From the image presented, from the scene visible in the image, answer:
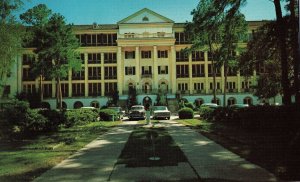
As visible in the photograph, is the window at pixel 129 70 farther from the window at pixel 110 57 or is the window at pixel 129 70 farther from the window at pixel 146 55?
the window at pixel 110 57

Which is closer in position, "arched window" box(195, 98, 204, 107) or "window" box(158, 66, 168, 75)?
"arched window" box(195, 98, 204, 107)

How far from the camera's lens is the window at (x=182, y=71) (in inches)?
2061

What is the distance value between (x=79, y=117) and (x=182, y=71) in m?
27.7

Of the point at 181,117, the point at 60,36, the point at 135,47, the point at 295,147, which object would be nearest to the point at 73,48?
the point at 60,36

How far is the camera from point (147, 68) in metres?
63.3

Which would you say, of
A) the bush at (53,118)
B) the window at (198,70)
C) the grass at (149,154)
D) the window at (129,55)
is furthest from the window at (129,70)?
the grass at (149,154)

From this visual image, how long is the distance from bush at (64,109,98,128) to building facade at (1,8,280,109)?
136cm

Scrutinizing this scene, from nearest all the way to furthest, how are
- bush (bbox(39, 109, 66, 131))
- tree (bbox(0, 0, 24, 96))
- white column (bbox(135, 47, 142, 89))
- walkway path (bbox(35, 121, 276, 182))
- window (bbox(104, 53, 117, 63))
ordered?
walkway path (bbox(35, 121, 276, 182)) → bush (bbox(39, 109, 66, 131)) → tree (bbox(0, 0, 24, 96)) → window (bbox(104, 53, 117, 63)) → white column (bbox(135, 47, 142, 89))

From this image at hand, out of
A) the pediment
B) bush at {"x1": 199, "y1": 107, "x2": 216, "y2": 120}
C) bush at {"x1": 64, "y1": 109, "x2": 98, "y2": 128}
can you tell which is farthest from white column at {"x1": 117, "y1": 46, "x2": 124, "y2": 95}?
the pediment

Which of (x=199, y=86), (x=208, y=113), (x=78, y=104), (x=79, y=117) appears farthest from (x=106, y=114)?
(x=199, y=86)

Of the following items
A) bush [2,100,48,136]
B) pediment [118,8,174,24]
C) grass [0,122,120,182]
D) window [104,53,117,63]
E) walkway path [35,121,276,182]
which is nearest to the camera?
walkway path [35,121,276,182]

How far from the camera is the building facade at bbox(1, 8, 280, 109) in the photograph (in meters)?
43.7

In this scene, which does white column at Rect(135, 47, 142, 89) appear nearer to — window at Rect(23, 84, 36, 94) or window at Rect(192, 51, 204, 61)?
window at Rect(192, 51, 204, 61)

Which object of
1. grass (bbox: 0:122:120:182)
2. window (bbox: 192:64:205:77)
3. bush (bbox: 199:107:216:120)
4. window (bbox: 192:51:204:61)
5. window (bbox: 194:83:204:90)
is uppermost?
window (bbox: 192:51:204:61)
